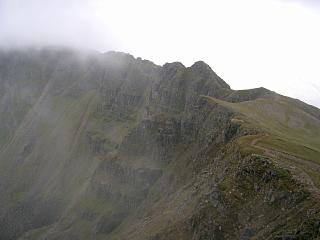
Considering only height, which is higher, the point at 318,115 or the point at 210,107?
the point at 318,115

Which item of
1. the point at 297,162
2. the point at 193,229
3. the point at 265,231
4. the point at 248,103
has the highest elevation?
the point at 248,103

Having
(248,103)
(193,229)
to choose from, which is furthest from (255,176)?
(248,103)

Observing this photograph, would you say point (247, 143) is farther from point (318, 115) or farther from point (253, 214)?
point (318, 115)

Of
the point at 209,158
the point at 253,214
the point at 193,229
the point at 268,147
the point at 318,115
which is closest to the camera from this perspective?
the point at 253,214

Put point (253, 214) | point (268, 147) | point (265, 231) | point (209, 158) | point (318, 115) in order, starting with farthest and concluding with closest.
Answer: point (318, 115), point (209, 158), point (268, 147), point (253, 214), point (265, 231)

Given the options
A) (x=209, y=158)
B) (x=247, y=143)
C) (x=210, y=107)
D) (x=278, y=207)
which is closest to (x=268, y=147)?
(x=247, y=143)

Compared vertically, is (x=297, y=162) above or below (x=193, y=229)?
above

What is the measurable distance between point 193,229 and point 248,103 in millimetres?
69935

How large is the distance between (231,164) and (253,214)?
22909 mm

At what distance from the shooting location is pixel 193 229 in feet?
424

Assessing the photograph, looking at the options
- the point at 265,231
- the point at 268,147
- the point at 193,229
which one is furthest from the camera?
the point at 193,229

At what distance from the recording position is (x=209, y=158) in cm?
17500

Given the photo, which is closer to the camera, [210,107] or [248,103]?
[248,103]

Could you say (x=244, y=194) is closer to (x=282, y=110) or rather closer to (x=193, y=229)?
(x=193, y=229)
